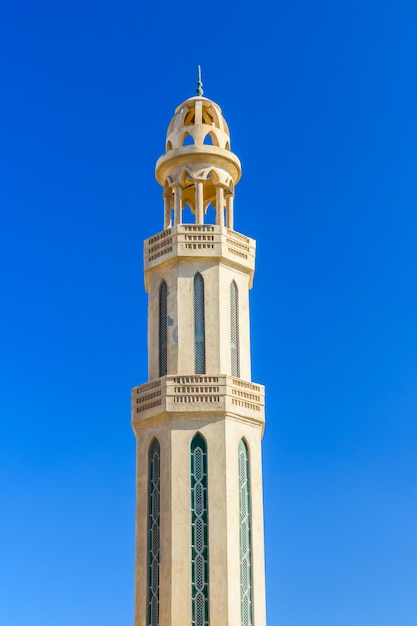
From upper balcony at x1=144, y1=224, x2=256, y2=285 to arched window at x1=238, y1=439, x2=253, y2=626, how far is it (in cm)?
553

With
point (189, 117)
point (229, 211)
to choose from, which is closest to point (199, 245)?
point (229, 211)

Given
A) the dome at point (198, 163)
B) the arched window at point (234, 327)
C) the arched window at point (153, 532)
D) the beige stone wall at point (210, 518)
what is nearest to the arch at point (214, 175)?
the dome at point (198, 163)

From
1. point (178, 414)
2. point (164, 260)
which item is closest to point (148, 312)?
point (164, 260)

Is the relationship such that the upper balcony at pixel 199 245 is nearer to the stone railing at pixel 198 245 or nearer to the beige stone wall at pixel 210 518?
the stone railing at pixel 198 245

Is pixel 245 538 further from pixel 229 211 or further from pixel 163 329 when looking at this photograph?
pixel 229 211

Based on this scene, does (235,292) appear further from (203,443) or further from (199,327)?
(203,443)

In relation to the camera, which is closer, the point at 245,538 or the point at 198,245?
the point at 245,538

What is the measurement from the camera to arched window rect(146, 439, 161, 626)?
30.2 m

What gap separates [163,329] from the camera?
33.2 m

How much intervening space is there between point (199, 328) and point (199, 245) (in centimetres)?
251

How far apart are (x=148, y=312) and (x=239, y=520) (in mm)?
6951

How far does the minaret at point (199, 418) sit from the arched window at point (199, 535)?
0.09 feet

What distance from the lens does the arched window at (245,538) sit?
30.2 meters

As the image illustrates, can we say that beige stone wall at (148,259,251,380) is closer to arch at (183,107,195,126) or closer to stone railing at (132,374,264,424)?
stone railing at (132,374,264,424)
